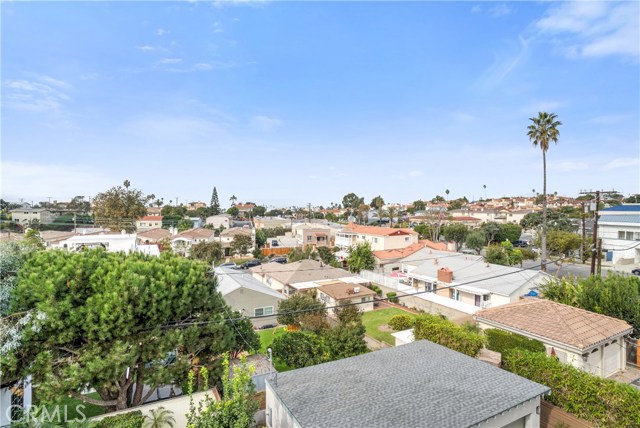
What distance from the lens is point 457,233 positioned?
65.9 meters

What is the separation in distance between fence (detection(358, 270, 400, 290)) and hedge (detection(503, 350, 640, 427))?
2261 cm

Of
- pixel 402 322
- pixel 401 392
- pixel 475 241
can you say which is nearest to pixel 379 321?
pixel 402 322

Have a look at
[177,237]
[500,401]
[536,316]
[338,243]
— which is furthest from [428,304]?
[177,237]

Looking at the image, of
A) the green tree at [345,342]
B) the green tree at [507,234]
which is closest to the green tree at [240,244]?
the green tree at [345,342]

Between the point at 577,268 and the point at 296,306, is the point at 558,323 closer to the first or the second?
the point at 296,306

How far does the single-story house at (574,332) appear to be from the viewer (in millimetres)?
15453

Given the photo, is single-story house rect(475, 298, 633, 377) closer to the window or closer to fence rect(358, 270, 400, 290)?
the window

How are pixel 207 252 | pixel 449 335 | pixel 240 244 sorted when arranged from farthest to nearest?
pixel 240 244
pixel 207 252
pixel 449 335

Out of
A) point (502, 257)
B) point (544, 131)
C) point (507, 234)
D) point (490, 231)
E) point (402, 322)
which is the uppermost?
point (544, 131)

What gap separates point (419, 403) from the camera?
9.27 metres

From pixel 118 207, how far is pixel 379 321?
52.7 metres

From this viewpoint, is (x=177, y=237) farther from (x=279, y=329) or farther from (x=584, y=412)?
(x=584, y=412)

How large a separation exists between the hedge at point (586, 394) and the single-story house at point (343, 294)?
16.2m

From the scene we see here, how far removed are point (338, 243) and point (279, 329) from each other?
38.8m
